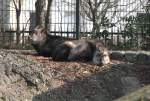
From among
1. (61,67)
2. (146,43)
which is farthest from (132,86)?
(146,43)

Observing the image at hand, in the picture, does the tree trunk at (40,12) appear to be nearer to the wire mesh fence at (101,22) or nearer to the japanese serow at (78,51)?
the wire mesh fence at (101,22)

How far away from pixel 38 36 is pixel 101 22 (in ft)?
9.91

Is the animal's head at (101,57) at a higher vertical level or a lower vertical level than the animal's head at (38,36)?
lower

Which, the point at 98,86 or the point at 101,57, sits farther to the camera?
the point at 101,57

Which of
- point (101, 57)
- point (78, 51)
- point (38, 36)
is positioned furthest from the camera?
point (38, 36)

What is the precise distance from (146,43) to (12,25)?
500cm

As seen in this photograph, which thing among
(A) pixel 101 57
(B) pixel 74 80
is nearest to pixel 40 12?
(A) pixel 101 57

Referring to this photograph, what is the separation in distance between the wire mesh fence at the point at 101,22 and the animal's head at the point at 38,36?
1281mm

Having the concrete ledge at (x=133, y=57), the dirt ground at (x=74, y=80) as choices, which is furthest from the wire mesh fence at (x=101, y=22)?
the dirt ground at (x=74, y=80)

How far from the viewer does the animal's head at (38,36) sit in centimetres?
1244

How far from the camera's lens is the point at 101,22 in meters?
14.9

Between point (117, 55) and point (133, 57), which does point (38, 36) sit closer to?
point (117, 55)

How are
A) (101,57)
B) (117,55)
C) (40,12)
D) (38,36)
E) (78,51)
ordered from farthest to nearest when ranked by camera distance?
1. (40,12)
2. (38,36)
3. (117,55)
4. (78,51)
5. (101,57)

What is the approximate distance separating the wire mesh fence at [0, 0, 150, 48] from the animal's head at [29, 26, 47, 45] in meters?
1.28
